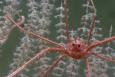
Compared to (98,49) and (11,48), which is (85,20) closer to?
(98,49)

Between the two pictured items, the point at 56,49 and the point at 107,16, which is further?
the point at 107,16

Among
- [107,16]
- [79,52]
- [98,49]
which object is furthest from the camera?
[107,16]

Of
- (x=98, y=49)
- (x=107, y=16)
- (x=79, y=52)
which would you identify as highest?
(x=79, y=52)

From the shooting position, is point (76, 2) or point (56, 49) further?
point (76, 2)

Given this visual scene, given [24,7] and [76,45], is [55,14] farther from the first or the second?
[76,45]

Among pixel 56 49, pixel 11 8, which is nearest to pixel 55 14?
pixel 11 8

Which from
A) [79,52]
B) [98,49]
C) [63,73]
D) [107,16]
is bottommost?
[63,73]

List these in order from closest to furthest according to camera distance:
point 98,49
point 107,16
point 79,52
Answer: point 79,52
point 98,49
point 107,16

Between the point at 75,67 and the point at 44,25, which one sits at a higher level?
the point at 44,25

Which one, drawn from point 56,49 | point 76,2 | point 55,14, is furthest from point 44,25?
point 56,49
